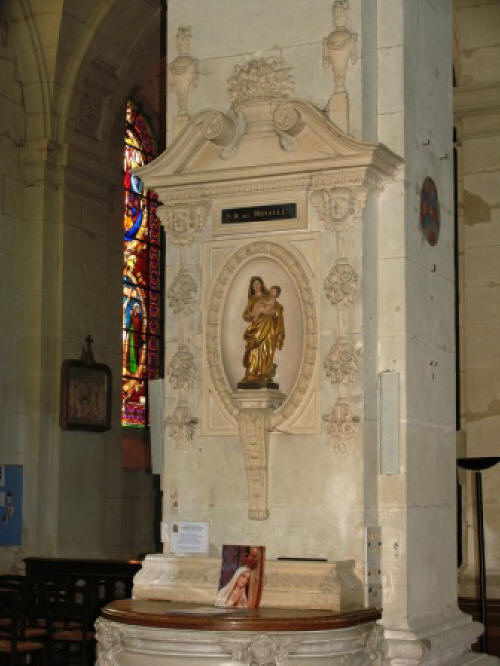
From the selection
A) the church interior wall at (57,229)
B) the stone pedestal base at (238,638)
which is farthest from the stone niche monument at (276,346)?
the church interior wall at (57,229)

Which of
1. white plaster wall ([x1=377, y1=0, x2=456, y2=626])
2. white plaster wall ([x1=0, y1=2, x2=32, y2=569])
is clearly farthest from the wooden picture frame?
white plaster wall ([x1=377, y1=0, x2=456, y2=626])

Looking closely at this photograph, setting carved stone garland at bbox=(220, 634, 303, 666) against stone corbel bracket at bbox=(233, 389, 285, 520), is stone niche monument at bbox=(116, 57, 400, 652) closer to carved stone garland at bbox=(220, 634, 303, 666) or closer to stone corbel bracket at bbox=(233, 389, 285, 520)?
stone corbel bracket at bbox=(233, 389, 285, 520)

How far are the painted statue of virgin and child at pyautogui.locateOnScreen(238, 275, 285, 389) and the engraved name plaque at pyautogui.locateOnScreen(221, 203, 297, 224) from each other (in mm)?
356

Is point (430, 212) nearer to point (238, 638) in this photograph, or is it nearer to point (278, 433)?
point (278, 433)

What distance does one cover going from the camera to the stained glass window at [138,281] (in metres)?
16.4

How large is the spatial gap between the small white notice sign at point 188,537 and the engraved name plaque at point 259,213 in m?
1.80

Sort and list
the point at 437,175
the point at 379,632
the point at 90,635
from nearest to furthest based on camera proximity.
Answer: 1. the point at 379,632
2. the point at 437,175
3. the point at 90,635

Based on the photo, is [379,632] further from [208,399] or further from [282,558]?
[208,399]

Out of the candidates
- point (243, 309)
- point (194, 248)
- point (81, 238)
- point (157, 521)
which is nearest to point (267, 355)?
point (243, 309)

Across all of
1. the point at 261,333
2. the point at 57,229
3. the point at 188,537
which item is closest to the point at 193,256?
the point at 261,333

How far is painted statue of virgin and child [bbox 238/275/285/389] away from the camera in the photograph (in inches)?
304

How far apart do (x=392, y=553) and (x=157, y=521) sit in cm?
896

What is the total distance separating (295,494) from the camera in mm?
7613

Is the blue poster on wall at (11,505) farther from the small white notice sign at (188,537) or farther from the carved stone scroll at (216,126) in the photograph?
the carved stone scroll at (216,126)
